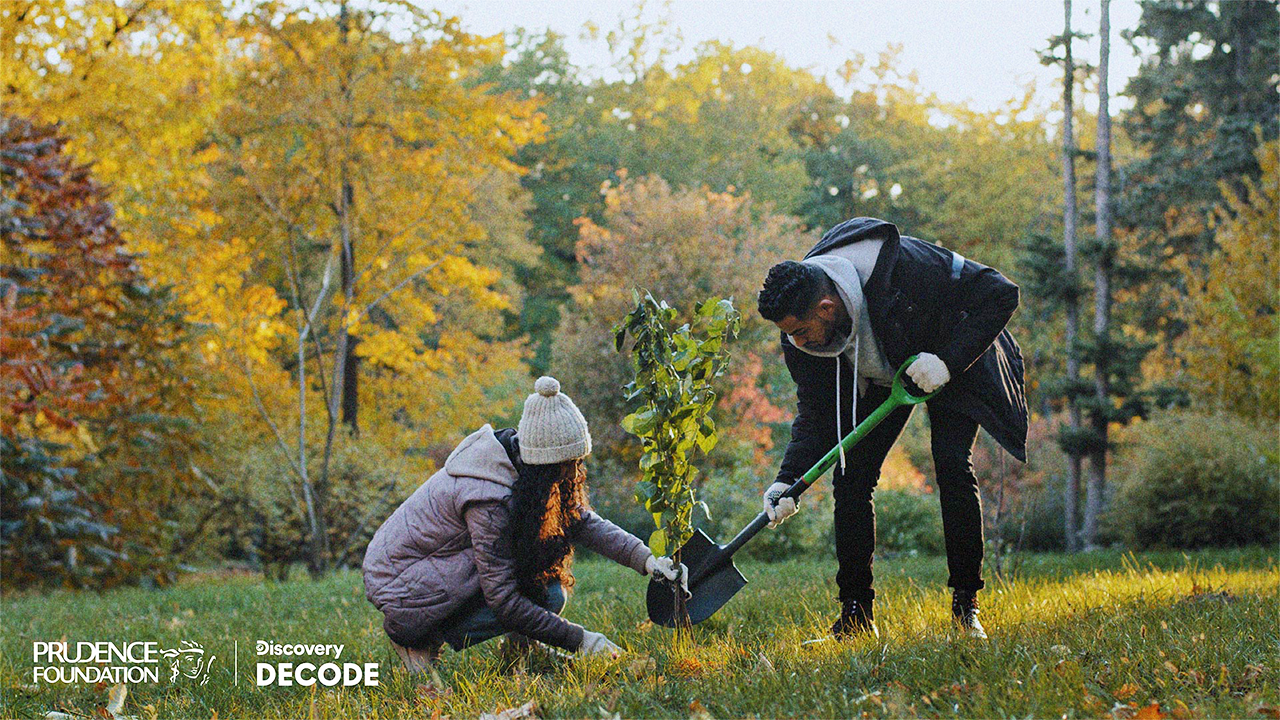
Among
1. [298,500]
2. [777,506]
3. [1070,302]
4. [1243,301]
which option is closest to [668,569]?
[777,506]

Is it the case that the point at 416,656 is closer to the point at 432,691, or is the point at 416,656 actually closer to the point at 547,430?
the point at 432,691

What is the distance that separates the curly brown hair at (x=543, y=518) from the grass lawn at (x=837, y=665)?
0.31 m

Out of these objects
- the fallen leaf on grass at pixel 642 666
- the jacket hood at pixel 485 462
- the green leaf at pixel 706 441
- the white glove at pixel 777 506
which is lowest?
the fallen leaf on grass at pixel 642 666

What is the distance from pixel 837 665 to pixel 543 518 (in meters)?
1.04

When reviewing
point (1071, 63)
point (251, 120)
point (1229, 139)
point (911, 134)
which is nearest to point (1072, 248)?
point (1071, 63)

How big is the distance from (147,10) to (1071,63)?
1001cm

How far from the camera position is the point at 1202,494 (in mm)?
8375

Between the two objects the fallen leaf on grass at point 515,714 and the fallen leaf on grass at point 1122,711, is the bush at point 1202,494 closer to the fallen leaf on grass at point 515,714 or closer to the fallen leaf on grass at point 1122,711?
the fallen leaf on grass at point 1122,711

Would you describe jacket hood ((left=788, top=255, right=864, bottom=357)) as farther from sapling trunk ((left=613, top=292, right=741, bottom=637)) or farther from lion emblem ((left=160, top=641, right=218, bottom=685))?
lion emblem ((left=160, top=641, right=218, bottom=685))

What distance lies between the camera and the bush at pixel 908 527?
897cm

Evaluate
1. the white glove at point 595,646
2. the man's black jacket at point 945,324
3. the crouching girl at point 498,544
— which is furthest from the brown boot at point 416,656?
the man's black jacket at point 945,324

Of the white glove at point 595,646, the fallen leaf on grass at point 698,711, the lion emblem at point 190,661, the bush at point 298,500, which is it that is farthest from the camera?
the bush at point 298,500

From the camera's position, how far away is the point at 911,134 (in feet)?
87.6

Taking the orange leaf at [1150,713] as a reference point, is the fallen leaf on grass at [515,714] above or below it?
below
